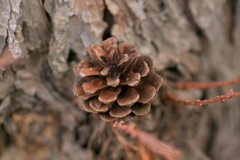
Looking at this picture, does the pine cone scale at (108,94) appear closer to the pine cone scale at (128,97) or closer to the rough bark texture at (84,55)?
the pine cone scale at (128,97)

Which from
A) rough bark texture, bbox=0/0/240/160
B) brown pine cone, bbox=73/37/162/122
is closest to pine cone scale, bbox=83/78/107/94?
brown pine cone, bbox=73/37/162/122

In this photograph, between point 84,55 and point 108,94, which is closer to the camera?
point 108,94

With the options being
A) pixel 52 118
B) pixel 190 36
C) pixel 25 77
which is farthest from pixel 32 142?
pixel 190 36

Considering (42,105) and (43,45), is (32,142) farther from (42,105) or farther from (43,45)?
(43,45)

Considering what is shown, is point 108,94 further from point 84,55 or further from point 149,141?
point 149,141

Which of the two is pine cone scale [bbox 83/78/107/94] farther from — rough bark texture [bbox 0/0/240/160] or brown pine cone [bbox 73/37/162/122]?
rough bark texture [bbox 0/0/240/160]

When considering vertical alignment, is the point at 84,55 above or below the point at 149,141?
above

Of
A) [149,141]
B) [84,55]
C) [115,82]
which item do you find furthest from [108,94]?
[149,141]
